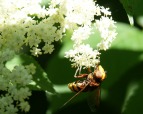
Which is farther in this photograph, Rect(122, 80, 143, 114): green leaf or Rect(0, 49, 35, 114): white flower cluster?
Rect(122, 80, 143, 114): green leaf

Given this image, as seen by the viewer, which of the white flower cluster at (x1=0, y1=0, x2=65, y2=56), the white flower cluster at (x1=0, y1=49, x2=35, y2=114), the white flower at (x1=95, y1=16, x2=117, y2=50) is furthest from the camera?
the white flower at (x1=95, y1=16, x2=117, y2=50)

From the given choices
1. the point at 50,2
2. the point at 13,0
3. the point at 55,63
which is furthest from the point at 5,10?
the point at 55,63

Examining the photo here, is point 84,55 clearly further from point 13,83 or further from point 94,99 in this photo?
point 13,83

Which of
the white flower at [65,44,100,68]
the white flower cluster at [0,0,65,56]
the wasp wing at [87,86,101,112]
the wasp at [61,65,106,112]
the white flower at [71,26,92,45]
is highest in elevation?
the white flower cluster at [0,0,65,56]

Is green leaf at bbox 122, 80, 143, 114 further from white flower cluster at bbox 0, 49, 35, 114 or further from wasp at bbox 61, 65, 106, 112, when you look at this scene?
white flower cluster at bbox 0, 49, 35, 114

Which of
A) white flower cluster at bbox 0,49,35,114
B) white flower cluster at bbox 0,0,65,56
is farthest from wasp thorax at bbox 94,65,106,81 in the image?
white flower cluster at bbox 0,49,35,114

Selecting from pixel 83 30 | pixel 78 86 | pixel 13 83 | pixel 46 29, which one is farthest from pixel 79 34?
pixel 13 83

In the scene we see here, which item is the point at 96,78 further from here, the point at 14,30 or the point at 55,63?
the point at 14,30

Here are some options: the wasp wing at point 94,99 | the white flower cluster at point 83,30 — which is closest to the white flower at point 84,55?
the white flower cluster at point 83,30
